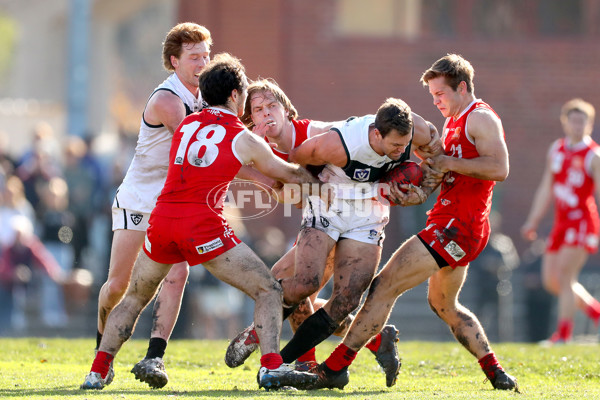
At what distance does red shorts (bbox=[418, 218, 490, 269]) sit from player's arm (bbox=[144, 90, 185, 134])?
6.13 feet

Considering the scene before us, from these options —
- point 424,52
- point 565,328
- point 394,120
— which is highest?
point 424,52

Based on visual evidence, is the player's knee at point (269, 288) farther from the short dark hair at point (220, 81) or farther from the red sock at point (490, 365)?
the red sock at point (490, 365)

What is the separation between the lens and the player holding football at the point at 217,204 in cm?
664

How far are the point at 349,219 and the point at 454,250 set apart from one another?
2.45ft

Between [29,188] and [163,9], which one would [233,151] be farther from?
[163,9]

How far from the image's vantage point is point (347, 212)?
726 cm

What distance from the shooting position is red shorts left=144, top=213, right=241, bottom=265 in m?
6.61

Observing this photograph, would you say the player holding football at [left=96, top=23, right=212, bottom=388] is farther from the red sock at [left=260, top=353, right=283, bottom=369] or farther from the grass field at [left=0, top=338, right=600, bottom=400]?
the red sock at [left=260, top=353, right=283, bottom=369]

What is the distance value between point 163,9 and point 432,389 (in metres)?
23.6

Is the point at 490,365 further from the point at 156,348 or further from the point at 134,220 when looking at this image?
the point at 134,220

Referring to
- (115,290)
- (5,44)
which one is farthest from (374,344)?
(5,44)

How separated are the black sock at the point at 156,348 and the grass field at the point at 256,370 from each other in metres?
0.25

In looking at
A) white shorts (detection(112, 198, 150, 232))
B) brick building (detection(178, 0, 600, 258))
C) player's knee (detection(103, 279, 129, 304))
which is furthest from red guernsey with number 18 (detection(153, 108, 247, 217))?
brick building (detection(178, 0, 600, 258))

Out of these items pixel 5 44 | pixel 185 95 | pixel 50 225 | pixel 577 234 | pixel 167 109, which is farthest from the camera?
pixel 5 44
